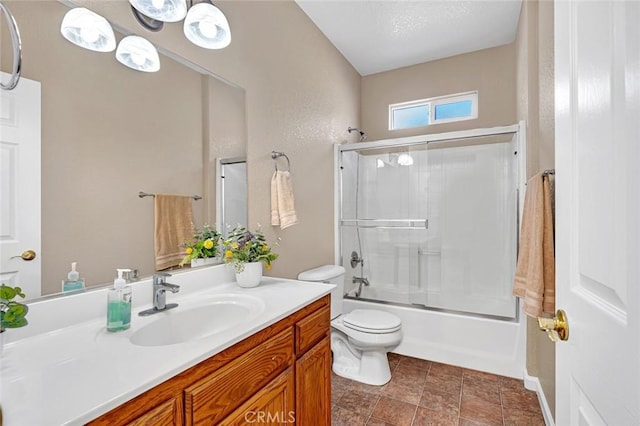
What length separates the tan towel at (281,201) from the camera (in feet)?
6.59

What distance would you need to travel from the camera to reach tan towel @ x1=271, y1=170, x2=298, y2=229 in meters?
2.01

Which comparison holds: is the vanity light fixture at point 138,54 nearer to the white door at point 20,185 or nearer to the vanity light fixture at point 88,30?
the vanity light fixture at point 88,30

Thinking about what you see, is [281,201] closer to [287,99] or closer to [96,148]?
[287,99]

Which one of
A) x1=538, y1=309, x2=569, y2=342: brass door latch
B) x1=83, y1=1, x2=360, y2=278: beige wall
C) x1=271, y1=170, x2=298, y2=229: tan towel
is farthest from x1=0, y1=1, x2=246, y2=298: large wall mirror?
x1=538, y1=309, x2=569, y2=342: brass door latch

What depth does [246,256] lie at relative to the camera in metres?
1.57

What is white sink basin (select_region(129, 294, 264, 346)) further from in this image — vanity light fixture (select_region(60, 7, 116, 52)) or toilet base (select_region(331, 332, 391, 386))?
toilet base (select_region(331, 332, 391, 386))

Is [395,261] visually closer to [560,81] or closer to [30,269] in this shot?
[560,81]

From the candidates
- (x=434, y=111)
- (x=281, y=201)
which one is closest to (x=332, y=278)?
(x=281, y=201)

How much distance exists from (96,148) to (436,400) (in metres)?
2.26

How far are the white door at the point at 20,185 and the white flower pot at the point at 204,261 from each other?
23.3 inches

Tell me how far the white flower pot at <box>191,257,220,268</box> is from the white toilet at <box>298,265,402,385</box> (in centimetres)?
77

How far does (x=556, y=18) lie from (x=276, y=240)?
171cm

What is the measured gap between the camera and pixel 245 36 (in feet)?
6.16

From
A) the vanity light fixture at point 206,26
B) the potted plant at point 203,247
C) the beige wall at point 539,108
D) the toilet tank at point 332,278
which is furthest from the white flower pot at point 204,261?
the beige wall at point 539,108
